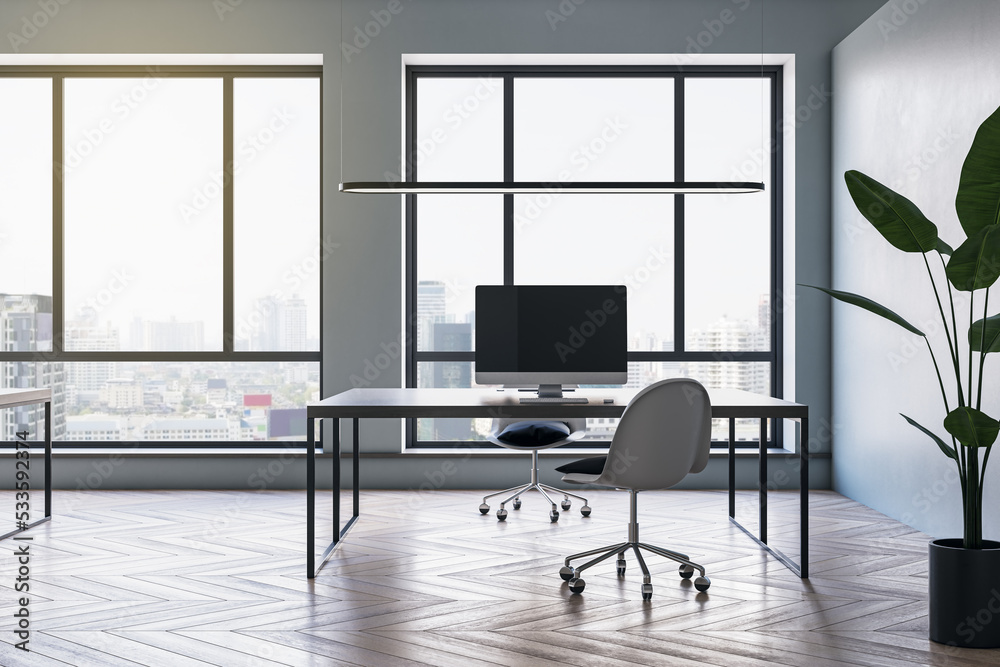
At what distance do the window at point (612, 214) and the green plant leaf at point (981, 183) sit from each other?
2.91m

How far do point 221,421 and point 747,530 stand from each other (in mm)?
3441

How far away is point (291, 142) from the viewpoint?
537cm

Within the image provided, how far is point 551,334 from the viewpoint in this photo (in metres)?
3.84

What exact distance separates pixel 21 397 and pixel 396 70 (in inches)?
114

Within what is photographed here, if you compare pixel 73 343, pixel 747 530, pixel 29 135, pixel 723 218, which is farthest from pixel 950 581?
pixel 29 135

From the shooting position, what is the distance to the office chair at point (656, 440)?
2.90 m

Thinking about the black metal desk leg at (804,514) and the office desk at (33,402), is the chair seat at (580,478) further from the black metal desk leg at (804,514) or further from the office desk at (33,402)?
the office desk at (33,402)

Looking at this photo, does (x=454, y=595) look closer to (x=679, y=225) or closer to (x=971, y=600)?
(x=971, y=600)

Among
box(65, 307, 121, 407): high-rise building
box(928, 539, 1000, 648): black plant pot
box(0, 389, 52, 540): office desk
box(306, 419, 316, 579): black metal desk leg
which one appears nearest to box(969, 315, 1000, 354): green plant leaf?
box(928, 539, 1000, 648): black plant pot

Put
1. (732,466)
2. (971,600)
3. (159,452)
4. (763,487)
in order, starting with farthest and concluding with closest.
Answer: (159,452) < (732,466) < (763,487) < (971,600)

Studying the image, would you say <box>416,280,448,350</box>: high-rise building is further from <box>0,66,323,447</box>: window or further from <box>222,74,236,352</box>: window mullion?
<box>222,74,236,352</box>: window mullion

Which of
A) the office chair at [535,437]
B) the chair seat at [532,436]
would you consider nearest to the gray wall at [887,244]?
the office chair at [535,437]

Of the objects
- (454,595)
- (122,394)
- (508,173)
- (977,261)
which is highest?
(508,173)

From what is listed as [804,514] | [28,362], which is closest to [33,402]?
[28,362]
